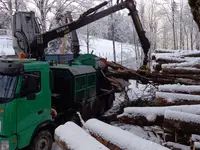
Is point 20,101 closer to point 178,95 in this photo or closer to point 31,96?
point 31,96

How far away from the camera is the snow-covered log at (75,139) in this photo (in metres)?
1.60

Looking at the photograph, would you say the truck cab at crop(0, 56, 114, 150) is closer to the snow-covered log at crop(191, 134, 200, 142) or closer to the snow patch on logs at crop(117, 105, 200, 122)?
the snow patch on logs at crop(117, 105, 200, 122)

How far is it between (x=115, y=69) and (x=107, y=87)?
3.14 feet

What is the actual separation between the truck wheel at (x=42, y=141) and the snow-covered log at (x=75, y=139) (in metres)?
4.59

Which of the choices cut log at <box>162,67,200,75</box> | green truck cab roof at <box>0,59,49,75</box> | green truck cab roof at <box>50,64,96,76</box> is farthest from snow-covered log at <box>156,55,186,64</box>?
green truck cab roof at <box>50,64,96,76</box>

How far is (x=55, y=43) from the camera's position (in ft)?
83.5

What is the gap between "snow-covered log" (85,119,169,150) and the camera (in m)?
1.52

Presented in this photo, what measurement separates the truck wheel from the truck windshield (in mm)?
1297

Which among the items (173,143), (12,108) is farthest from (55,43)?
(173,143)

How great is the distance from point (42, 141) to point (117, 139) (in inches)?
207

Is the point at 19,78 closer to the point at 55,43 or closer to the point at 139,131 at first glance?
the point at 139,131

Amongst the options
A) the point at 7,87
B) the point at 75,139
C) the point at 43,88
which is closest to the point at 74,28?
the point at 43,88

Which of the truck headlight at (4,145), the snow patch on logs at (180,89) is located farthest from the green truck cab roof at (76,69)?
the snow patch on logs at (180,89)

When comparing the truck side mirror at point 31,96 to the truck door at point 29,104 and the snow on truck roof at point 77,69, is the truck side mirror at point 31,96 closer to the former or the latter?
the truck door at point 29,104
